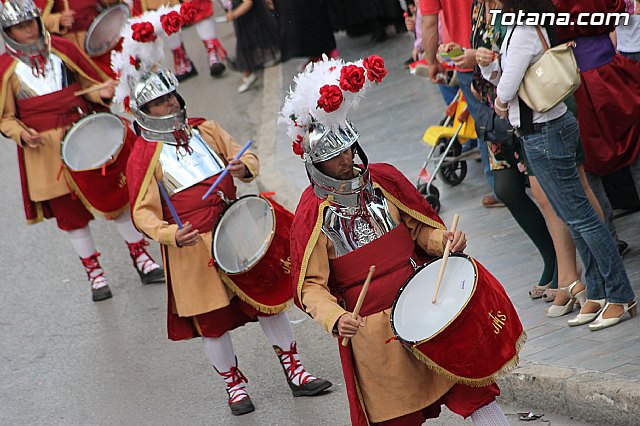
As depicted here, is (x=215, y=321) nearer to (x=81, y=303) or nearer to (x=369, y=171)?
(x=369, y=171)

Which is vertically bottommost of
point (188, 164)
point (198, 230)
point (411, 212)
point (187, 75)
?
point (187, 75)

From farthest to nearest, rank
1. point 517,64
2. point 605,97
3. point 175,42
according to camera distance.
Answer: point 175,42 → point 605,97 → point 517,64

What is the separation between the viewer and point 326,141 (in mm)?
4652

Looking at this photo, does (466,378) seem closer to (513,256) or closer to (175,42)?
(513,256)

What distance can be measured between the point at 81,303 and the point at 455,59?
433cm

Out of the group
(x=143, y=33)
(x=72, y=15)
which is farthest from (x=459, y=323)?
(x=72, y=15)

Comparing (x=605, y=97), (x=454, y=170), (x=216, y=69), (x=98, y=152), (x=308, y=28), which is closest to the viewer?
(x=605, y=97)

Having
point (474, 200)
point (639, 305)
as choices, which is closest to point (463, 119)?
point (474, 200)

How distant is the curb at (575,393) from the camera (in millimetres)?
4840

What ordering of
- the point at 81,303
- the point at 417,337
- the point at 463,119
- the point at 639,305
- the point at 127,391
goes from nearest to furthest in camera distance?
1. the point at 417,337
2. the point at 639,305
3. the point at 127,391
4. the point at 463,119
5. the point at 81,303

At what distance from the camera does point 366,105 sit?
1116 centimetres

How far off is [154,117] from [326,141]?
6.03 ft

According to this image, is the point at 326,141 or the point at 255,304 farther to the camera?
the point at 255,304

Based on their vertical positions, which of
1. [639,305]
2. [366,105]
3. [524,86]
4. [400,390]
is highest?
[524,86]
